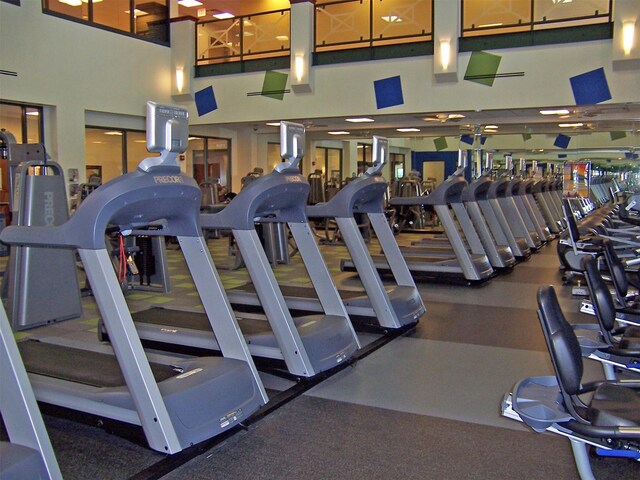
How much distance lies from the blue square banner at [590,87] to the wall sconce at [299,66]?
183 inches

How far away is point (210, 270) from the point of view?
326 centimetres

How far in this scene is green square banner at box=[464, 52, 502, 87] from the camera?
397 inches

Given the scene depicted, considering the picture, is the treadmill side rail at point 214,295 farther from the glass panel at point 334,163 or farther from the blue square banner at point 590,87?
the glass panel at point 334,163

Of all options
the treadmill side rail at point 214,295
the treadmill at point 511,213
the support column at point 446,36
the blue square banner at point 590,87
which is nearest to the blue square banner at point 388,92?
the support column at point 446,36

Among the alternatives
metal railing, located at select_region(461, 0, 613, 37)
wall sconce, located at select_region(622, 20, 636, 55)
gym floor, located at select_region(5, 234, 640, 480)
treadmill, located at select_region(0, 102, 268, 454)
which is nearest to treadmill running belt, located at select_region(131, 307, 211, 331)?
gym floor, located at select_region(5, 234, 640, 480)

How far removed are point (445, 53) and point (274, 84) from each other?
3.45 m

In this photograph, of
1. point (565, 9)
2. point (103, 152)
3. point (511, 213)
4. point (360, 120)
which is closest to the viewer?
point (511, 213)

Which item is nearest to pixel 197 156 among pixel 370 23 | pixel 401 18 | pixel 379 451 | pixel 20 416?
pixel 370 23

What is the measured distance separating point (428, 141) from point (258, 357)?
15.1 meters

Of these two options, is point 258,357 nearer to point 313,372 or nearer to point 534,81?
point 313,372

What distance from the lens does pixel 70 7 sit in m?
10.9

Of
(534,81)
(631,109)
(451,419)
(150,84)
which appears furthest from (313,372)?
(150,84)

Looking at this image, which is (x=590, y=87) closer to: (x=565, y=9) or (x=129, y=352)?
(x=565, y=9)

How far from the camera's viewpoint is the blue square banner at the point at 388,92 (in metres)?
10.8
